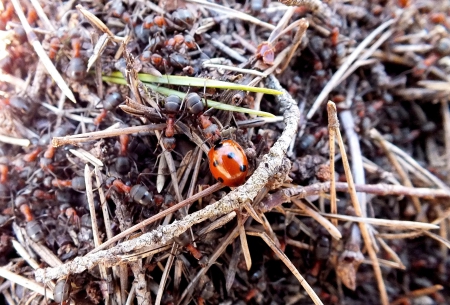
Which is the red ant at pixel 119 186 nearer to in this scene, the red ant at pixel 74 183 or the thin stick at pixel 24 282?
the red ant at pixel 74 183

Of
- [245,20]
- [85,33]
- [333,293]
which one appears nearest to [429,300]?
[333,293]

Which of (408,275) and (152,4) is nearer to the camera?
(152,4)

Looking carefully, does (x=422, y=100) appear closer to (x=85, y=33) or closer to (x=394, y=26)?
(x=394, y=26)

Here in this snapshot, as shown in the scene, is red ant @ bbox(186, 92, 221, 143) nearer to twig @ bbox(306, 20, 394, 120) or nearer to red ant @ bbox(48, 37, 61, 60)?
twig @ bbox(306, 20, 394, 120)

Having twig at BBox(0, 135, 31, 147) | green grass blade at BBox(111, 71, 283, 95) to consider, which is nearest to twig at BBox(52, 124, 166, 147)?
green grass blade at BBox(111, 71, 283, 95)

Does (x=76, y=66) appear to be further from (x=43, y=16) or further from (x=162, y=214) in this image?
(x=162, y=214)

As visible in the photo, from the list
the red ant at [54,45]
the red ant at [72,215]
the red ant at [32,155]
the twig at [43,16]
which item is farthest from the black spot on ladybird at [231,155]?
the twig at [43,16]
